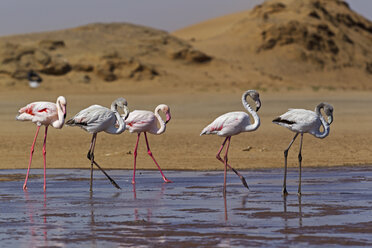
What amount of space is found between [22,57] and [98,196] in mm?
37353

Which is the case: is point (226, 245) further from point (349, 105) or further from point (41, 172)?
point (349, 105)

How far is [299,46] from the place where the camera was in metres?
72.7

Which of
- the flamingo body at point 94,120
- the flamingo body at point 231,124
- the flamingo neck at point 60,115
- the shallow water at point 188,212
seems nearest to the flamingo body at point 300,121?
the flamingo body at point 231,124

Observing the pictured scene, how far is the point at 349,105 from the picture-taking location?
35062 millimetres

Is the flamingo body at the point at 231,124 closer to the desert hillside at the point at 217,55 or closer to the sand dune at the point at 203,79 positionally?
the sand dune at the point at 203,79

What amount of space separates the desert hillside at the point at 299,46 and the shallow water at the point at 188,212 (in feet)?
165

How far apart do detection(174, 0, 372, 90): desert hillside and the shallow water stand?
5041 centimetres

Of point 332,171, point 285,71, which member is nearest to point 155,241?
point 332,171

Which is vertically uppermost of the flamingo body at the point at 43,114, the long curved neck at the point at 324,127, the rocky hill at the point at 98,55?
the rocky hill at the point at 98,55

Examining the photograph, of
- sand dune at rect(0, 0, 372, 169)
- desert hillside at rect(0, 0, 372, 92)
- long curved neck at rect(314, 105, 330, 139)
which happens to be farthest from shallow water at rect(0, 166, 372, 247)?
desert hillside at rect(0, 0, 372, 92)

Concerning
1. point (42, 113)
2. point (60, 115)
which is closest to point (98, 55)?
point (42, 113)

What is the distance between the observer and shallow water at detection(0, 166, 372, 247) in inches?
323

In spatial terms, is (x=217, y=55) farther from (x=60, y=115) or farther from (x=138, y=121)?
(x=60, y=115)

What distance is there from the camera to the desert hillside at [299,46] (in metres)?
69.2
